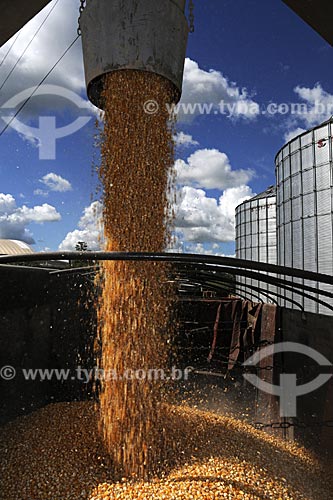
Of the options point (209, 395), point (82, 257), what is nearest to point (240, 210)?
point (209, 395)

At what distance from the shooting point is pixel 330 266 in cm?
762

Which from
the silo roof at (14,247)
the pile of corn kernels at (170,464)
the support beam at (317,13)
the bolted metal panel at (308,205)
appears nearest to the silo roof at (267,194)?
the bolted metal panel at (308,205)

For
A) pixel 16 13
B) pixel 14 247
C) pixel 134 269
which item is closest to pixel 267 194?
pixel 14 247

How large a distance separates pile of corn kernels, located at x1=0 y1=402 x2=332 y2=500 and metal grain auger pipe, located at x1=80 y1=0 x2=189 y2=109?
2.88 m

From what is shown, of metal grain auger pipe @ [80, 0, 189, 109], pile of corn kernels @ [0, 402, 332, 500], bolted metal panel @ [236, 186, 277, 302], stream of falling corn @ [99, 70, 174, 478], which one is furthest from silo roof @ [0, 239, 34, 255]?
metal grain auger pipe @ [80, 0, 189, 109]

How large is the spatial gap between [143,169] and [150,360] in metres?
1.61

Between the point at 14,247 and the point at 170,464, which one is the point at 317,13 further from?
the point at 14,247

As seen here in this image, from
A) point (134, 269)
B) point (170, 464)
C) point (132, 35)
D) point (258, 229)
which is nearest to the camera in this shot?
point (132, 35)

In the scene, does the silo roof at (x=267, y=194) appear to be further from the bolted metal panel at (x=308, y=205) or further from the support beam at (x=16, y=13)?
the support beam at (x=16, y=13)

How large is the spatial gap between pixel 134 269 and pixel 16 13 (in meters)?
1.91

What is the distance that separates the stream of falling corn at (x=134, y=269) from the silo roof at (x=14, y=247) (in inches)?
498

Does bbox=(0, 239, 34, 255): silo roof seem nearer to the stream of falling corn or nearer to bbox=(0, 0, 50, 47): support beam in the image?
the stream of falling corn

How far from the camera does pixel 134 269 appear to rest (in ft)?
10.6

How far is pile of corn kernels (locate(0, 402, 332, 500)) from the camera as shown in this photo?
104 inches
